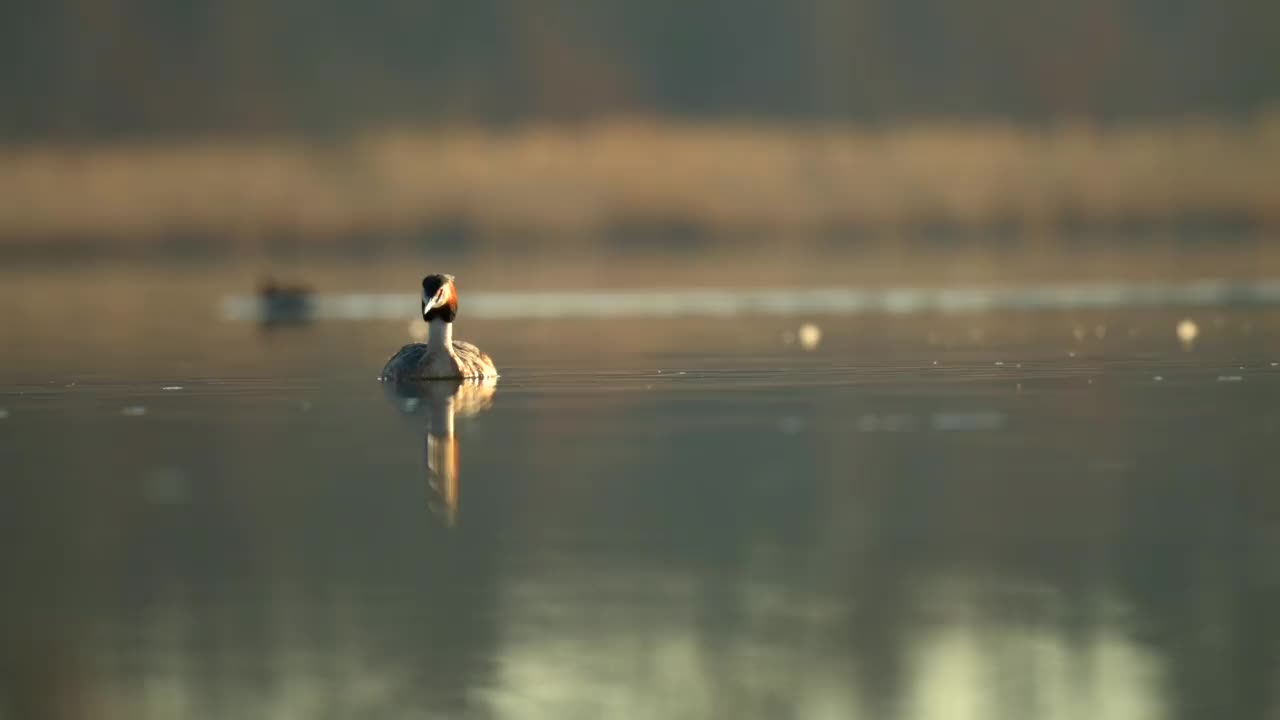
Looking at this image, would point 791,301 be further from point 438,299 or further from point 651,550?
point 651,550

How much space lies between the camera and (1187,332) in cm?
2639

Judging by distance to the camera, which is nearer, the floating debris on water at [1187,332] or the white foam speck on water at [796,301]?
the floating debris on water at [1187,332]

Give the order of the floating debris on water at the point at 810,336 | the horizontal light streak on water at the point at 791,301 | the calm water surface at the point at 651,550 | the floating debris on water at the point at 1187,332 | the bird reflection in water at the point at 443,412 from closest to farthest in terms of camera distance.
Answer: the calm water surface at the point at 651,550, the bird reflection in water at the point at 443,412, the floating debris on water at the point at 1187,332, the floating debris on water at the point at 810,336, the horizontal light streak on water at the point at 791,301

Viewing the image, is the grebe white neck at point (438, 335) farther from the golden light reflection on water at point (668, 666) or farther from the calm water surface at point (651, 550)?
the golden light reflection on water at point (668, 666)

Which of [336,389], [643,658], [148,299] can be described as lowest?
[643,658]

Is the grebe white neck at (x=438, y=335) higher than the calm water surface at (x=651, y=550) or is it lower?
higher

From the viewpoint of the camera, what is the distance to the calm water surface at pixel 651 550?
7727 millimetres

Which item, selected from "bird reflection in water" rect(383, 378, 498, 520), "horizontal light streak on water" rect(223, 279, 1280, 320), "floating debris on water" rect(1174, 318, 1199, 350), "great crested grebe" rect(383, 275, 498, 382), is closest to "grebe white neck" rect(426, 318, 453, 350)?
"great crested grebe" rect(383, 275, 498, 382)

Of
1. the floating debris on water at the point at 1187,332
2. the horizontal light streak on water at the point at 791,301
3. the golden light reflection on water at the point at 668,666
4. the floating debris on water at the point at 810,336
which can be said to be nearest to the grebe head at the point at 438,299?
the floating debris on water at the point at 810,336

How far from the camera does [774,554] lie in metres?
10.0

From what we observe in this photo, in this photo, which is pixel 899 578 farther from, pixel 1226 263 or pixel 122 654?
pixel 1226 263

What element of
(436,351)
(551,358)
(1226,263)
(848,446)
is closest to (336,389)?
(436,351)

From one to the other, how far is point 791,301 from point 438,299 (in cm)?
1645

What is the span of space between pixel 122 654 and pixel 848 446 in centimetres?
686
